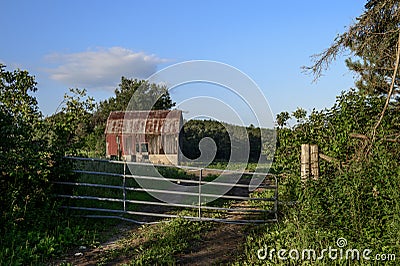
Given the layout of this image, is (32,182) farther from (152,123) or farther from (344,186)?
(152,123)

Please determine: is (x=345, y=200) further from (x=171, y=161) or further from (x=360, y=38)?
(x=171, y=161)

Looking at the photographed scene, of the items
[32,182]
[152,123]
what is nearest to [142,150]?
[152,123]

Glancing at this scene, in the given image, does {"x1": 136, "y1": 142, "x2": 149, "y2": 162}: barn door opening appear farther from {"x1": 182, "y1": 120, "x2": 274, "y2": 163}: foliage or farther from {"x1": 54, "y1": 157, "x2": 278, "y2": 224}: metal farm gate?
{"x1": 54, "y1": 157, "x2": 278, "y2": 224}: metal farm gate

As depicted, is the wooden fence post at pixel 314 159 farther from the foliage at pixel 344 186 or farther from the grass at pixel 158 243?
the grass at pixel 158 243

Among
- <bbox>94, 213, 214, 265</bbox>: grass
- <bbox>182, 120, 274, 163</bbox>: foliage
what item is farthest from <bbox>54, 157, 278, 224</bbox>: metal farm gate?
<bbox>182, 120, 274, 163</bbox>: foliage

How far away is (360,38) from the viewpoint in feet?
22.5

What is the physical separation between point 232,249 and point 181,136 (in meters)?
13.0

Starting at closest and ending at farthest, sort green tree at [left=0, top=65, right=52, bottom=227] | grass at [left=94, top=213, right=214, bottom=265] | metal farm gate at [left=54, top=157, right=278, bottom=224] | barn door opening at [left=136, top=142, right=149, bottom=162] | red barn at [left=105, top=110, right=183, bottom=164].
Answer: grass at [left=94, top=213, right=214, bottom=265] < green tree at [left=0, top=65, right=52, bottom=227] < metal farm gate at [left=54, top=157, right=278, bottom=224] < barn door opening at [left=136, top=142, right=149, bottom=162] < red barn at [left=105, top=110, right=183, bottom=164]

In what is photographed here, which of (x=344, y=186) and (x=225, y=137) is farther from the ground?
(x=225, y=137)

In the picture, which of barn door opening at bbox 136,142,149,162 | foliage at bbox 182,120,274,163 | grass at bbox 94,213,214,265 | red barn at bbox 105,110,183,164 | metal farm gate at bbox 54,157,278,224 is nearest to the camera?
grass at bbox 94,213,214,265

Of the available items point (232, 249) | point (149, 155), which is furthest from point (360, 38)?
point (149, 155)

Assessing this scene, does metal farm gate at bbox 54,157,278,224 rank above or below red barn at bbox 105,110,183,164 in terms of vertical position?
below

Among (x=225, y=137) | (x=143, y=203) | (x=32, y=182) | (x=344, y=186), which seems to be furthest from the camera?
(x=225, y=137)

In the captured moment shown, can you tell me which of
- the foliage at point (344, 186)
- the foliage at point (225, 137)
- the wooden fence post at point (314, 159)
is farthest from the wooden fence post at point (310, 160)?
the foliage at point (225, 137)
